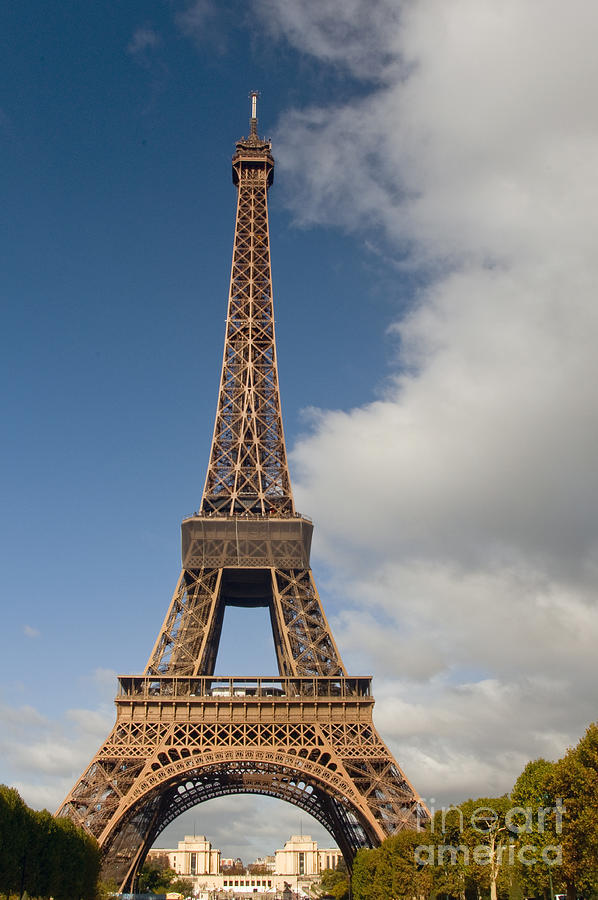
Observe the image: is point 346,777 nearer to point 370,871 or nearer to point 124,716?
point 370,871

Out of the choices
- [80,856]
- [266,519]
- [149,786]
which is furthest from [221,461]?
[80,856]

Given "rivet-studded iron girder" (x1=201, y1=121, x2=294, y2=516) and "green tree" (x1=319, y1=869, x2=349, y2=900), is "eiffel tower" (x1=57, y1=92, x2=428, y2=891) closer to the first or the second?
"rivet-studded iron girder" (x1=201, y1=121, x2=294, y2=516)

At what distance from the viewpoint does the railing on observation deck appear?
53.8m

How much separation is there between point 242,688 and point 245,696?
90 centimetres

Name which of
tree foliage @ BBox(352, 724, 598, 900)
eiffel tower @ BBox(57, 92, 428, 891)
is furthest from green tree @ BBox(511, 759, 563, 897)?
eiffel tower @ BBox(57, 92, 428, 891)

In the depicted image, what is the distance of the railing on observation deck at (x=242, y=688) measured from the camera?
53750mm

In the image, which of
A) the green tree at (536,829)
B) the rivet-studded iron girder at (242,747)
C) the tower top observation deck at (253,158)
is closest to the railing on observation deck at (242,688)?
the rivet-studded iron girder at (242,747)

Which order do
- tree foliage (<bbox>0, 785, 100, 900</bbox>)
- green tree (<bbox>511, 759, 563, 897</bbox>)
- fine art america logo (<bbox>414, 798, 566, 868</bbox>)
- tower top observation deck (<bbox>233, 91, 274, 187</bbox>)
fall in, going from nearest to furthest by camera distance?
1. green tree (<bbox>511, 759, 563, 897</bbox>)
2. tree foliage (<bbox>0, 785, 100, 900</bbox>)
3. fine art america logo (<bbox>414, 798, 566, 868</bbox>)
4. tower top observation deck (<bbox>233, 91, 274, 187</bbox>)

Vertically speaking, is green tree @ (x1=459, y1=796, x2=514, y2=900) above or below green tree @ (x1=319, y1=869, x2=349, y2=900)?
above

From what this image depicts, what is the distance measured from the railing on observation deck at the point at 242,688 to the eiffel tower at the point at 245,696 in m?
0.09

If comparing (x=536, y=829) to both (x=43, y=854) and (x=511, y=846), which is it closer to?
(x=511, y=846)

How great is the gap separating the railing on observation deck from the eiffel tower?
0.09m

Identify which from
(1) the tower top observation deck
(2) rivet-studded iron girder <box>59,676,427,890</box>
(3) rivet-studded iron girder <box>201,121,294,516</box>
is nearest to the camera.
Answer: (2) rivet-studded iron girder <box>59,676,427,890</box>

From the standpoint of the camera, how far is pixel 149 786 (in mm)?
48656
